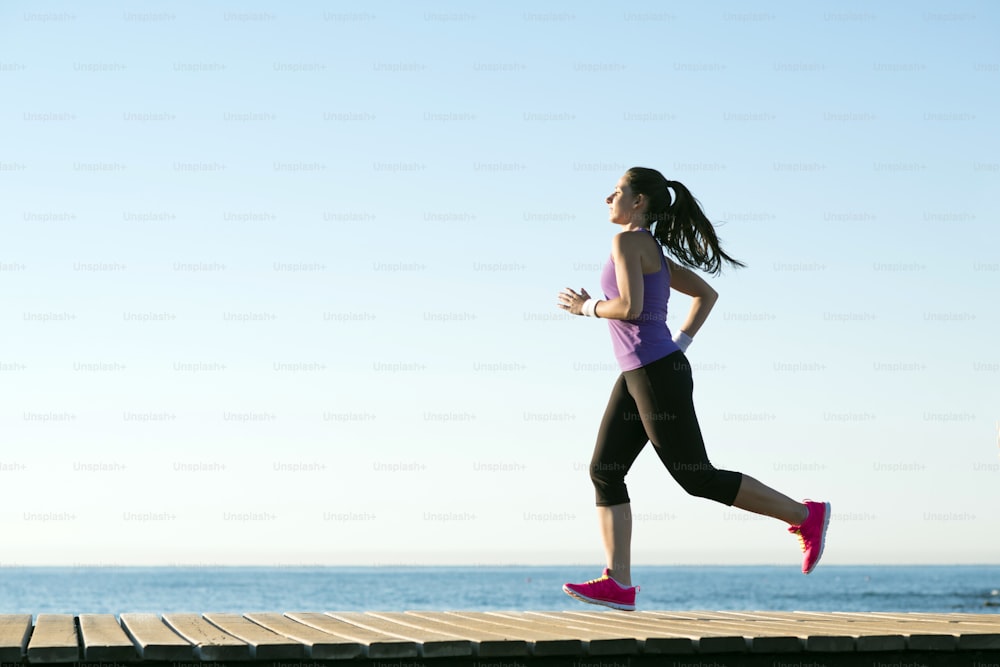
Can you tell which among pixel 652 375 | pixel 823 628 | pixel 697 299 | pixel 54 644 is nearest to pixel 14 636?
pixel 54 644

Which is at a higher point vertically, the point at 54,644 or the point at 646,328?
the point at 646,328

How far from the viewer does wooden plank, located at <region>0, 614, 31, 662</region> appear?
13.4 ft

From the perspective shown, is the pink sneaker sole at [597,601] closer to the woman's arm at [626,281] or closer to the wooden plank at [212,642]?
the woman's arm at [626,281]

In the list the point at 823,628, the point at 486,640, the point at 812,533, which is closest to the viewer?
the point at 486,640

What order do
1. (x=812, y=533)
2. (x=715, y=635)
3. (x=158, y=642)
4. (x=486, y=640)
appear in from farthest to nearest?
(x=812, y=533), (x=715, y=635), (x=486, y=640), (x=158, y=642)

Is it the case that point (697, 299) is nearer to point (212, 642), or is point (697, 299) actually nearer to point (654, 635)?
point (654, 635)

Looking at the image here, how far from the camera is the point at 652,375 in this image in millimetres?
5840

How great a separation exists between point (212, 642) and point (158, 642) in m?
0.18

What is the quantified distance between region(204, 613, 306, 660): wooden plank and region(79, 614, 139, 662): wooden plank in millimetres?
397

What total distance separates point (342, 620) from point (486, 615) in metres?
0.78

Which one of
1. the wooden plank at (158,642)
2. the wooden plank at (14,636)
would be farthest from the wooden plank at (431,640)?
the wooden plank at (14,636)

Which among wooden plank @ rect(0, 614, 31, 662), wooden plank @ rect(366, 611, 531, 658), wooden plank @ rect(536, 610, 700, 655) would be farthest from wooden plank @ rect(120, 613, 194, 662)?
wooden plank @ rect(536, 610, 700, 655)

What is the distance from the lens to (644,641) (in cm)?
445

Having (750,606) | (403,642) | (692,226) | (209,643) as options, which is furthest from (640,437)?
(750,606)
